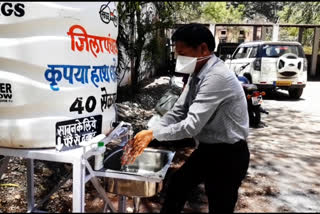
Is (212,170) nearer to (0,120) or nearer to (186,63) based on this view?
(186,63)

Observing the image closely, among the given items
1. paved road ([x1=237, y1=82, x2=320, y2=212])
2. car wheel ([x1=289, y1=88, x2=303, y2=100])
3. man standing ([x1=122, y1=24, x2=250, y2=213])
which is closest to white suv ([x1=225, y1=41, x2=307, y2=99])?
car wheel ([x1=289, y1=88, x2=303, y2=100])

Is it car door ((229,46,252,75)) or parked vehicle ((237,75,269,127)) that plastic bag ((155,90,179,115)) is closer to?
parked vehicle ((237,75,269,127))

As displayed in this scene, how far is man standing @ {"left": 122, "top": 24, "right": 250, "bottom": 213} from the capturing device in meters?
1.44

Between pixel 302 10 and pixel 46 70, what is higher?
pixel 302 10

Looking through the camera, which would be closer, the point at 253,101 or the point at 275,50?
the point at 253,101

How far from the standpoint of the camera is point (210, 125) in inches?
61.1

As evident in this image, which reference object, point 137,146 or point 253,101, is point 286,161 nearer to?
point 253,101

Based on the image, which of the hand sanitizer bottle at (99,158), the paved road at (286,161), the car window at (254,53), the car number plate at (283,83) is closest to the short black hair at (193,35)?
the hand sanitizer bottle at (99,158)

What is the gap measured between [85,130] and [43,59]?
392 millimetres

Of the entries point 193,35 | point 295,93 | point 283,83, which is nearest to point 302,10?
point 193,35

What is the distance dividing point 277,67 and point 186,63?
6862 millimetres

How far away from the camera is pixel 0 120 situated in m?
1.43

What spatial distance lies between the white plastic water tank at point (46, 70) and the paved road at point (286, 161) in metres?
0.94

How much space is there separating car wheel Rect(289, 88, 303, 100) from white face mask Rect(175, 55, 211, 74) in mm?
7443
